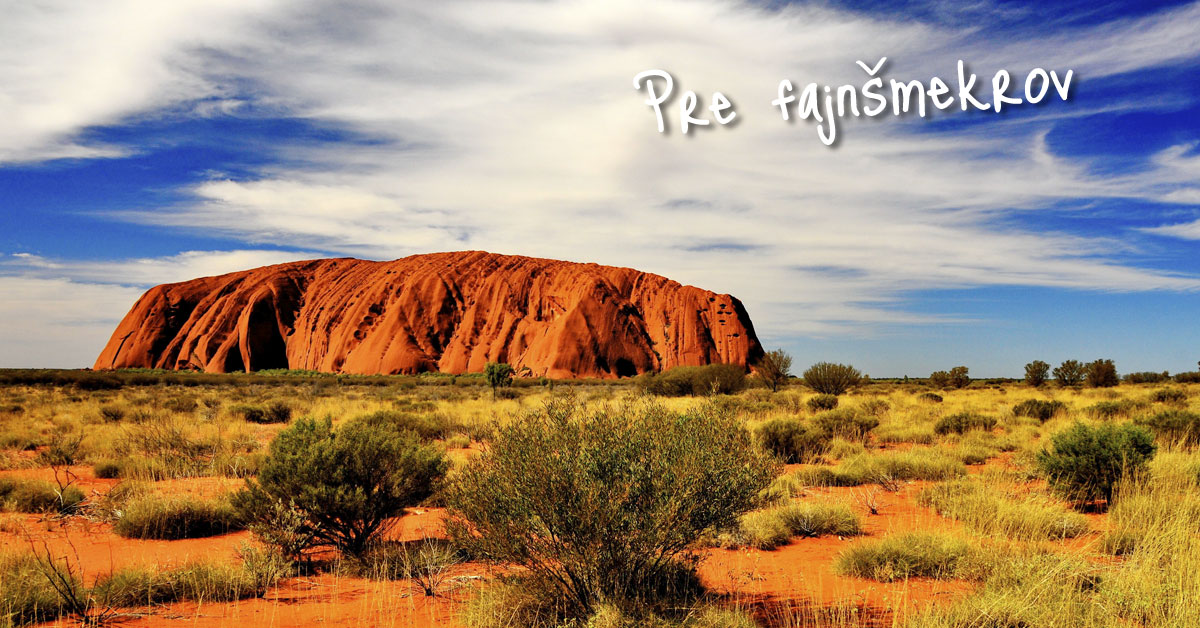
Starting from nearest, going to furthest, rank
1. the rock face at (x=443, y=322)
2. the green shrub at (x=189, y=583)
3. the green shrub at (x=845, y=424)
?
1. the green shrub at (x=189, y=583)
2. the green shrub at (x=845, y=424)
3. the rock face at (x=443, y=322)

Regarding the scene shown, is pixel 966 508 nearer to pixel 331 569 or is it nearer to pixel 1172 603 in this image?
pixel 1172 603

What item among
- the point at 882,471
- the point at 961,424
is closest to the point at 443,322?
the point at 961,424

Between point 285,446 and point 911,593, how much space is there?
5.72m

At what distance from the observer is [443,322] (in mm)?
66625

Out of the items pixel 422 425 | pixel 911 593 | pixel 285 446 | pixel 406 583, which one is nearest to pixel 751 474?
pixel 911 593

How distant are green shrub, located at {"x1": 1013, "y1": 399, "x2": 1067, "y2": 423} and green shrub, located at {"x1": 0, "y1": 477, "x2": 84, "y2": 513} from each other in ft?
64.7

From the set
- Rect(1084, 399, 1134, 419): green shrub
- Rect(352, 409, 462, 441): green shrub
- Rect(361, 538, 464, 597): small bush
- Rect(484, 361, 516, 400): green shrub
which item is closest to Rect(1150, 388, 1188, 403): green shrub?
Rect(1084, 399, 1134, 419): green shrub

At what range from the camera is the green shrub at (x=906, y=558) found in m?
5.27

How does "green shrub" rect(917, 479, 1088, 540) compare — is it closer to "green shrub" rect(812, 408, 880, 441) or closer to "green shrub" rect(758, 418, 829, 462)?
"green shrub" rect(758, 418, 829, 462)

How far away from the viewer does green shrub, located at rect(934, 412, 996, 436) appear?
14562mm

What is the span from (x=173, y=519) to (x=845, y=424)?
41.7 feet

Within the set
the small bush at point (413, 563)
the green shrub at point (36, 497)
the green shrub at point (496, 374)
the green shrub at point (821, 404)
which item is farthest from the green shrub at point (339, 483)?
the green shrub at point (496, 374)

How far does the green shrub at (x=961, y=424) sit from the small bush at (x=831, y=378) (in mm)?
10136

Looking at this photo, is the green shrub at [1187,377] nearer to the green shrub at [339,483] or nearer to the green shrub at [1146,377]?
the green shrub at [1146,377]
